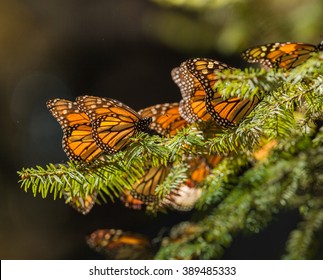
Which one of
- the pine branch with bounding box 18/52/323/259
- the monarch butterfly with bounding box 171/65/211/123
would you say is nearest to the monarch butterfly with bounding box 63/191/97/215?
the pine branch with bounding box 18/52/323/259

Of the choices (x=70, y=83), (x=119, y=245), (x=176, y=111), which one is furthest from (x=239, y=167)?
(x=70, y=83)

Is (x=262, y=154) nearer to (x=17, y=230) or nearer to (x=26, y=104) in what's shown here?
(x=26, y=104)

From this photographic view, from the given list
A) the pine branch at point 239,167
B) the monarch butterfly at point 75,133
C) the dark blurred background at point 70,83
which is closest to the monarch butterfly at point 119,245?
the pine branch at point 239,167

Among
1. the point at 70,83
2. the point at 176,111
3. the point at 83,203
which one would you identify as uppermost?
the point at 176,111

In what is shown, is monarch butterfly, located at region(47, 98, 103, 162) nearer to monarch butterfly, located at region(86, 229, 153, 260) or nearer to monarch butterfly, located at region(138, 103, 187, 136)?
monarch butterfly, located at region(138, 103, 187, 136)

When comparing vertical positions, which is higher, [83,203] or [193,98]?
[193,98]

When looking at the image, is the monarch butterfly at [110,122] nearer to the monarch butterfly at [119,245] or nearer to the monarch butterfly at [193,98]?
the monarch butterfly at [193,98]

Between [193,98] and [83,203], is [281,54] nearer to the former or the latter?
[193,98]
